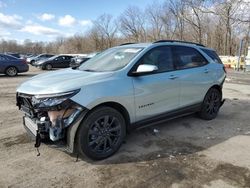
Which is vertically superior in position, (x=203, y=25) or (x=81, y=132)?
(x=203, y=25)

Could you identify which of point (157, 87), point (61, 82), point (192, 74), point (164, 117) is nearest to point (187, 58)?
point (192, 74)

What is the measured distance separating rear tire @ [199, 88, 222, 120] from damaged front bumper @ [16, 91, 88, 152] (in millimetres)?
3314

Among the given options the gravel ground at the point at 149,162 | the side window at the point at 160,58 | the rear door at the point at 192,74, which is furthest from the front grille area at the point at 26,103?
the rear door at the point at 192,74

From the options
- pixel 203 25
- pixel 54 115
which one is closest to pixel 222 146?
pixel 54 115

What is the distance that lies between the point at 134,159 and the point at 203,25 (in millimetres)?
45742

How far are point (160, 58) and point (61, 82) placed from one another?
1.98 meters

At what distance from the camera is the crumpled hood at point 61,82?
379cm

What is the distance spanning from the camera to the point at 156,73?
480cm

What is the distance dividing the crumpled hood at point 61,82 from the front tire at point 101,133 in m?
0.46

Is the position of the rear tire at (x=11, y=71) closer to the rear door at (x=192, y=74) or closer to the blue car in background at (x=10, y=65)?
the blue car in background at (x=10, y=65)

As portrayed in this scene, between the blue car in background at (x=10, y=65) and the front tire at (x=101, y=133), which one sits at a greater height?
the blue car in background at (x=10, y=65)

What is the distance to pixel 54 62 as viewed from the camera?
84.7ft

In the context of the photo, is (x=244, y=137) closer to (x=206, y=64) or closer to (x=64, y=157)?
(x=206, y=64)

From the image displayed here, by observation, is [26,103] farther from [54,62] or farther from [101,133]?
[54,62]
